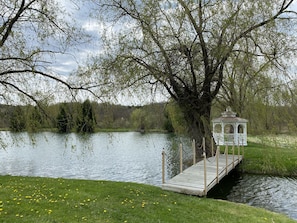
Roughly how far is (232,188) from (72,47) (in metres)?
7.32

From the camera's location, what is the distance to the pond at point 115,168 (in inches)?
255

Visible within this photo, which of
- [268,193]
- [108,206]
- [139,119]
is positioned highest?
[139,119]

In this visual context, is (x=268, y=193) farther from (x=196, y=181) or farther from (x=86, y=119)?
(x=86, y=119)

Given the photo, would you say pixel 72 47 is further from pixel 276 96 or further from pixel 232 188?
pixel 232 188

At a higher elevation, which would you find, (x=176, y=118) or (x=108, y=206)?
(x=176, y=118)

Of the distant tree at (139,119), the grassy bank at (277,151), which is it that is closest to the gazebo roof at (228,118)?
the grassy bank at (277,151)

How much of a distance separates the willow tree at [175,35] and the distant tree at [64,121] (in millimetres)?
1899

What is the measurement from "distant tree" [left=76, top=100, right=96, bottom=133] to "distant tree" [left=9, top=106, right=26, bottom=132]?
124cm

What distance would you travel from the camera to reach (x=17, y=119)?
19.7 feet

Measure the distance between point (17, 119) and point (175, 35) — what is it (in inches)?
224

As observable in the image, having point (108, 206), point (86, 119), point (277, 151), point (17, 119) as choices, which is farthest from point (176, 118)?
point (17, 119)

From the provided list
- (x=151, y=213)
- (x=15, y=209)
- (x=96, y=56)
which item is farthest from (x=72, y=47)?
(x=151, y=213)

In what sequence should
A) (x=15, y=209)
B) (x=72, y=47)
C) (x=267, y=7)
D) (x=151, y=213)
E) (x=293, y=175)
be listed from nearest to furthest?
(x=15, y=209) → (x=151, y=213) → (x=72, y=47) → (x=267, y=7) → (x=293, y=175)

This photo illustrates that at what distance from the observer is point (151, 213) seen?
16.9 ft
